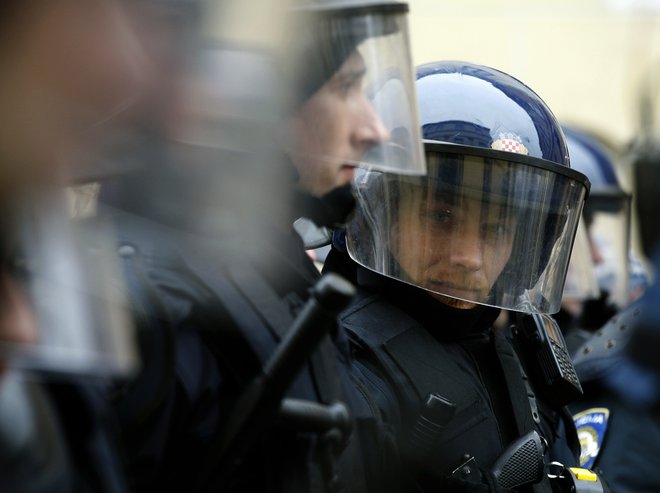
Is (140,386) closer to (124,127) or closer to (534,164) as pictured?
(124,127)

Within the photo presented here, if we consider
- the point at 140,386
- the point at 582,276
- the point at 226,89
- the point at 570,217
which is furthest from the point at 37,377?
the point at 582,276

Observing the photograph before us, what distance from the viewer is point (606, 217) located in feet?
16.2

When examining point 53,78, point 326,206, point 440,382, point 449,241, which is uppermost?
point 53,78

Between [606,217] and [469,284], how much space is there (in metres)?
2.84

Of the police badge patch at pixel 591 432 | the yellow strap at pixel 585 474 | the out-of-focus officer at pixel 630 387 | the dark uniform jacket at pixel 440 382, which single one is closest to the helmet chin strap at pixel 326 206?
the dark uniform jacket at pixel 440 382

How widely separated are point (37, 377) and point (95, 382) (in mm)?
116

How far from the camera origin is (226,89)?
4.76 ft

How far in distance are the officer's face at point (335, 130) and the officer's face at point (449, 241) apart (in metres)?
0.59

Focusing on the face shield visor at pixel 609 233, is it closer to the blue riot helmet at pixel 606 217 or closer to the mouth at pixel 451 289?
the blue riot helmet at pixel 606 217

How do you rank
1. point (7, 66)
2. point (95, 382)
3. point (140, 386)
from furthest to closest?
1. point (140, 386)
2. point (95, 382)
3. point (7, 66)

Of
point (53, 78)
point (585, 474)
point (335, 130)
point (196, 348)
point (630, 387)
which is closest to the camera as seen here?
point (53, 78)

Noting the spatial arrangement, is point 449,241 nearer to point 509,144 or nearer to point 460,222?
point 460,222

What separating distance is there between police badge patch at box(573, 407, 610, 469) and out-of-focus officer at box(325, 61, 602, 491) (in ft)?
0.16

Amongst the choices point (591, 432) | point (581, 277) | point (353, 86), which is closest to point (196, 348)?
point (353, 86)
